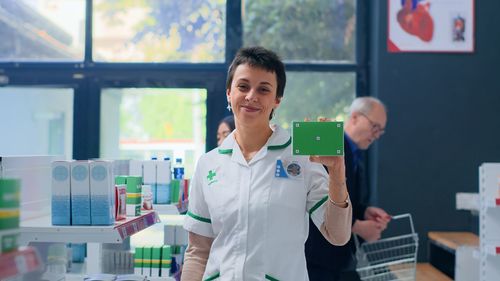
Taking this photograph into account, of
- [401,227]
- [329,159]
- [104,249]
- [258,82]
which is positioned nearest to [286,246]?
[329,159]

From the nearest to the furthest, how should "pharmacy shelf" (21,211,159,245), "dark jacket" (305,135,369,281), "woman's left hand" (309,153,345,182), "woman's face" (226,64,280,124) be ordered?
"woman's left hand" (309,153,345,182)
"woman's face" (226,64,280,124)
"pharmacy shelf" (21,211,159,245)
"dark jacket" (305,135,369,281)

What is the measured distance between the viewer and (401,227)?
5.47m

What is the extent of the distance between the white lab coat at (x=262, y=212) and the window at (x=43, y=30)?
13.9ft

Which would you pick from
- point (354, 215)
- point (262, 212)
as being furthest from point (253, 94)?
point (354, 215)

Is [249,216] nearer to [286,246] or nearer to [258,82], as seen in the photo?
[286,246]

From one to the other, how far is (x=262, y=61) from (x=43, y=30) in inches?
174

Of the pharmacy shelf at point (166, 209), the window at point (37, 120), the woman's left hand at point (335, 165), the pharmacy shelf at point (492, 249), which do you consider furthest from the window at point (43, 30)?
the woman's left hand at point (335, 165)

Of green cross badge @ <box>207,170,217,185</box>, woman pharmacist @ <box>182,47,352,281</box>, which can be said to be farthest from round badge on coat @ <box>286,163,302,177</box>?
green cross badge @ <box>207,170,217,185</box>

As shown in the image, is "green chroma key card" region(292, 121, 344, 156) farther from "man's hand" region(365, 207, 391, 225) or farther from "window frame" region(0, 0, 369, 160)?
"window frame" region(0, 0, 369, 160)

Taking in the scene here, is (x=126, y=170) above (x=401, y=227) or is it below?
above

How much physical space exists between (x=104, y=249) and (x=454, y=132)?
3.45 meters

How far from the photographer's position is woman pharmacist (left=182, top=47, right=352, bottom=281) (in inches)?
71.9

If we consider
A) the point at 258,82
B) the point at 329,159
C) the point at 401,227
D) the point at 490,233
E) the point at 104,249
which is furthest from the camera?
the point at 401,227

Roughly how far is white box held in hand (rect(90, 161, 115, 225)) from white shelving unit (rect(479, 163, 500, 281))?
96.3 inches
